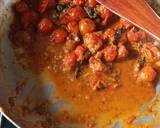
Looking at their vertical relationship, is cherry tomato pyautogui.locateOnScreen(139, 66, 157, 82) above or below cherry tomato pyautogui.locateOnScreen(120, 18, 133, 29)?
below

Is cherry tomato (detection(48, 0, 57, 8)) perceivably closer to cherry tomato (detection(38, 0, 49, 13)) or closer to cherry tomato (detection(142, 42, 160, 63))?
cherry tomato (detection(38, 0, 49, 13))

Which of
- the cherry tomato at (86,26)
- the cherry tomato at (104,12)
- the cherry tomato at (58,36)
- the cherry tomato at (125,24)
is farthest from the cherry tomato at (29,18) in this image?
the cherry tomato at (125,24)

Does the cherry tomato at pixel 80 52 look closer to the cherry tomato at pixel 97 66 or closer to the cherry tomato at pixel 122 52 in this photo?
the cherry tomato at pixel 97 66

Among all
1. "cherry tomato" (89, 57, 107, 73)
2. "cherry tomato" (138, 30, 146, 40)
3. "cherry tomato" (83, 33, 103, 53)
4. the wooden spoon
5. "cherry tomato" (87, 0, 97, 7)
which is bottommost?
"cherry tomato" (89, 57, 107, 73)

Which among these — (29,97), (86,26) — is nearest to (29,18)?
(86,26)

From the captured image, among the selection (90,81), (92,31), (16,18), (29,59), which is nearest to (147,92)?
(90,81)

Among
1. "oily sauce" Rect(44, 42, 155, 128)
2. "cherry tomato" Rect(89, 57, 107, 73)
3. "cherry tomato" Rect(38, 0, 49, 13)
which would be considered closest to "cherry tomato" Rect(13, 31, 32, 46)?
"cherry tomato" Rect(38, 0, 49, 13)

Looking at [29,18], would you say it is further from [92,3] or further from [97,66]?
[97,66]

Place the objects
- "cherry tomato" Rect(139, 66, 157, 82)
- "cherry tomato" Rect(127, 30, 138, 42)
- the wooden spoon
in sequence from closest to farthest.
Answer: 1. the wooden spoon
2. "cherry tomato" Rect(139, 66, 157, 82)
3. "cherry tomato" Rect(127, 30, 138, 42)
